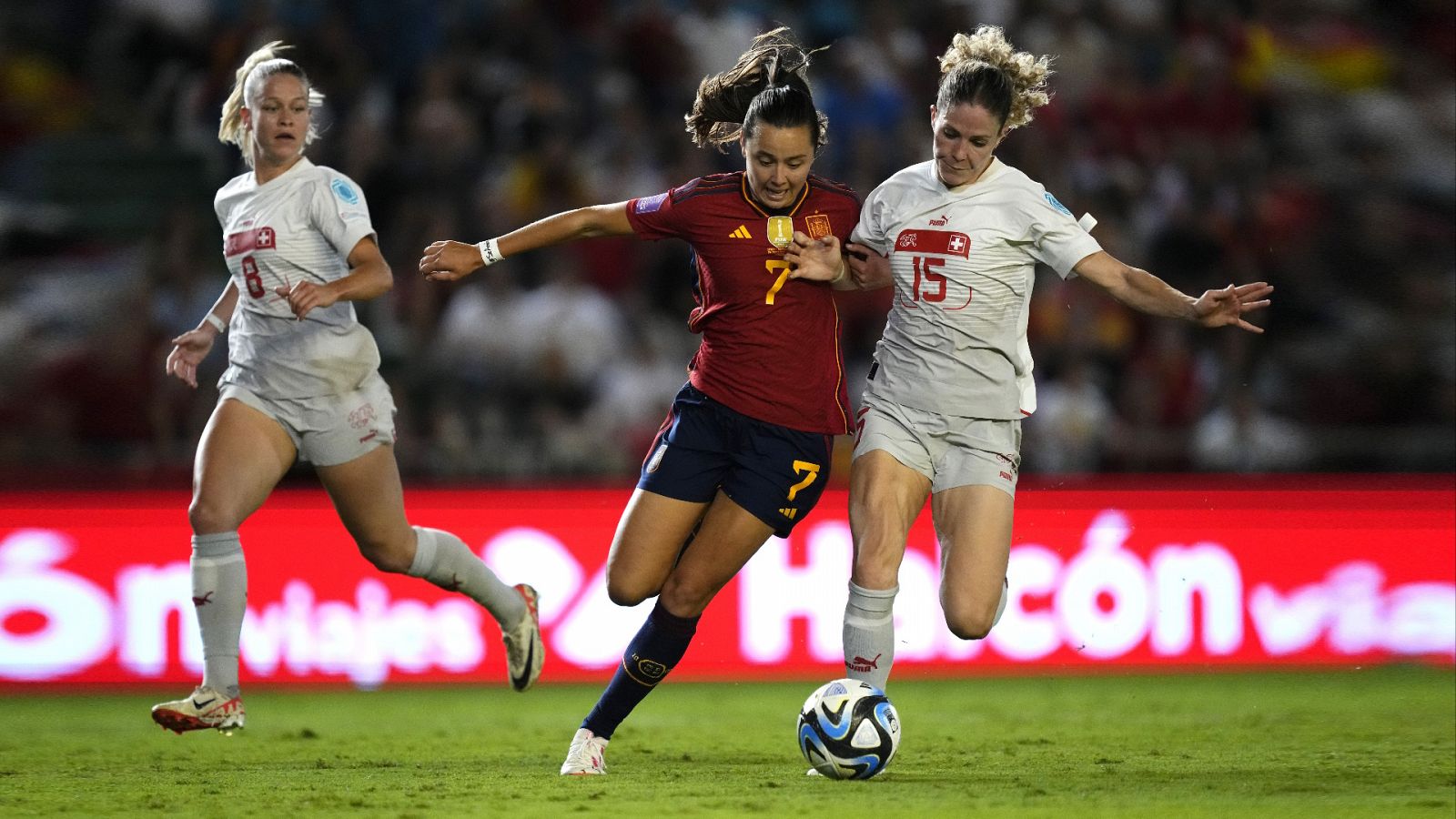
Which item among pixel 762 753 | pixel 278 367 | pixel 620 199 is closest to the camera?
pixel 278 367

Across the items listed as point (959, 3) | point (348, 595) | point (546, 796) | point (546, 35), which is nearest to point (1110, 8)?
point (959, 3)

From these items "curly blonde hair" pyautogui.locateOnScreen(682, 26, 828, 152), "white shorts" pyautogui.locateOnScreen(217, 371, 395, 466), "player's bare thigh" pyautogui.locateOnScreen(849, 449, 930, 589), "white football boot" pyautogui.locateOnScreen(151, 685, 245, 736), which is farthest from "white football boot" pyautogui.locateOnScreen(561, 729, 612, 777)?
"curly blonde hair" pyautogui.locateOnScreen(682, 26, 828, 152)

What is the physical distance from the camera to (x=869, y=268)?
6172 mm

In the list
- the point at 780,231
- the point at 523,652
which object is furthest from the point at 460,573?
the point at 780,231

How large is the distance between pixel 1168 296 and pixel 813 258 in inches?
46.1

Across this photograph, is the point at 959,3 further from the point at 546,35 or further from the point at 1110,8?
the point at 546,35

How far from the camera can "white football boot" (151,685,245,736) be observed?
241 inches

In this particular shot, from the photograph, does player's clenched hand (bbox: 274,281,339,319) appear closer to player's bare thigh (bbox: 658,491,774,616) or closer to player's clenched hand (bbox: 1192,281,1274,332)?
player's bare thigh (bbox: 658,491,774,616)

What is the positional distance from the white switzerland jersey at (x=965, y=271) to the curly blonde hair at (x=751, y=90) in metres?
0.42

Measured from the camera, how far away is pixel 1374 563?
10.0m

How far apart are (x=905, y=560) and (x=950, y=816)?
15.1ft

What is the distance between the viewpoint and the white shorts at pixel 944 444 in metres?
6.09

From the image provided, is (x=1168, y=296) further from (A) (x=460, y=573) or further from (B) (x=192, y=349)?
(B) (x=192, y=349)

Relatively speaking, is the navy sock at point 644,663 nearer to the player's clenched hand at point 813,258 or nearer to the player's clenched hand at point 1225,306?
the player's clenched hand at point 813,258
